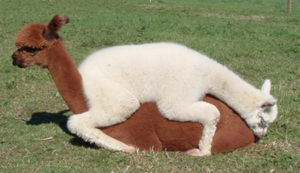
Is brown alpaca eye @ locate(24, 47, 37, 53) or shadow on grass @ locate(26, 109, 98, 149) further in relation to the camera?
shadow on grass @ locate(26, 109, 98, 149)

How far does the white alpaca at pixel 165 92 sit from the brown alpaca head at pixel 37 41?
1.79 ft

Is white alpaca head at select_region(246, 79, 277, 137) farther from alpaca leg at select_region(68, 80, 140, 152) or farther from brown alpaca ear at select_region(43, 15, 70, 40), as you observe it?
brown alpaca ear at select_region(43, 15, 70, 40)

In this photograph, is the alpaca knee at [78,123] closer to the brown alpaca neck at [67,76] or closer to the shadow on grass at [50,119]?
the brown alpaca neck at [67,76]

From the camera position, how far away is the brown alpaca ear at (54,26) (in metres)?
4.77

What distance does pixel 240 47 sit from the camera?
11.9 metres

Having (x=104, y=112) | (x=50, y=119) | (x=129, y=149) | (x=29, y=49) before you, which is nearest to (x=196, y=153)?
(x=129, y=149)

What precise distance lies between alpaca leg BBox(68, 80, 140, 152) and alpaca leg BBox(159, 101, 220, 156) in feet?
1.32

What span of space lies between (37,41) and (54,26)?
26cm

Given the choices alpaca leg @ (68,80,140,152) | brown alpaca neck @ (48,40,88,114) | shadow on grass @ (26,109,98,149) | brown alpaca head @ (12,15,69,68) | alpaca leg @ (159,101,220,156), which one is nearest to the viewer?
alpaca leg @ (159,101,220,156)

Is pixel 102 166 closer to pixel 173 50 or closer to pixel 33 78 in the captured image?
pixel 173 50

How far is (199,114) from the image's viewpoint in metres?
4.67

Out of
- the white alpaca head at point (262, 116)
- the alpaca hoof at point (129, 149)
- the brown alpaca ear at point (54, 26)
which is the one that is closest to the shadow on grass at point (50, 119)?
the alpaca hoof at point (129, 149)

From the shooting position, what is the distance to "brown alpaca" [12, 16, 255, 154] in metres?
4.83

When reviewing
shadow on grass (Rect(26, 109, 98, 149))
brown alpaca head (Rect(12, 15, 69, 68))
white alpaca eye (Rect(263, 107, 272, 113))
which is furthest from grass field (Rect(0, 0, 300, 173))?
brown alpaca head (Rect(12, 15, 69, 68))
